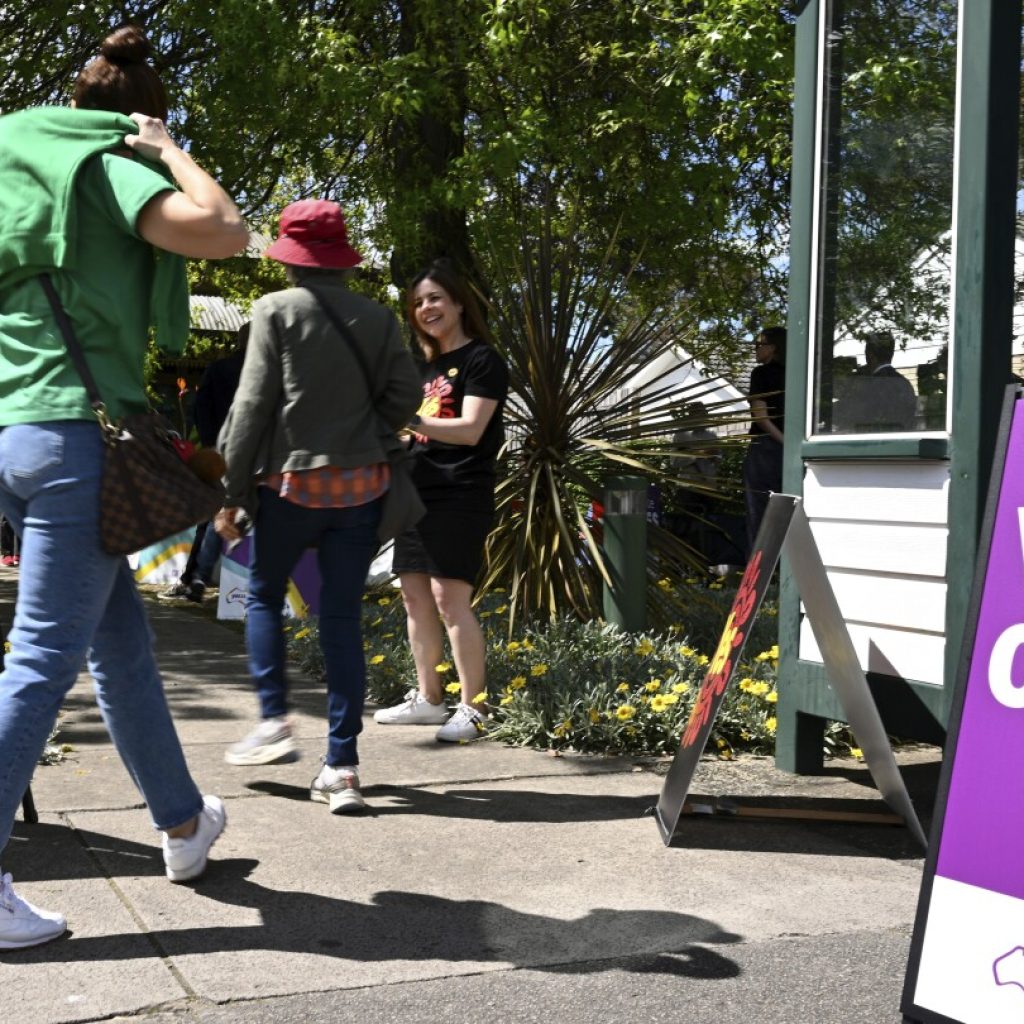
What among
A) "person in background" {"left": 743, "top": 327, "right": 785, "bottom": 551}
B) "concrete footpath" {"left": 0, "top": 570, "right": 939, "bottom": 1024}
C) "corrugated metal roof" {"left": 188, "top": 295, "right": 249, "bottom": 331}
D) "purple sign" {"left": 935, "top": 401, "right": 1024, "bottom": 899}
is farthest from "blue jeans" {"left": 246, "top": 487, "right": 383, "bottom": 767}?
"corrugated metal roof" {"left": 188, "top": 295, "right": 249, "bottom": 331}

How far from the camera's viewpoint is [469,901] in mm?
3631

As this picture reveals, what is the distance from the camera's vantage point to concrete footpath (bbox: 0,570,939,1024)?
2990 millimetres

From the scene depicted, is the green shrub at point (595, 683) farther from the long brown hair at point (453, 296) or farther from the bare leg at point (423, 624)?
the long brown hair at point (453, 296)

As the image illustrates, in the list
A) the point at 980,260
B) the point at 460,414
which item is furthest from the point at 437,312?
the point at 980,260

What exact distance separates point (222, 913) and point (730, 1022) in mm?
1266

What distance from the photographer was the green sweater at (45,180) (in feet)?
10.1

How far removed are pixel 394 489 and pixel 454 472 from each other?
3.33 feet

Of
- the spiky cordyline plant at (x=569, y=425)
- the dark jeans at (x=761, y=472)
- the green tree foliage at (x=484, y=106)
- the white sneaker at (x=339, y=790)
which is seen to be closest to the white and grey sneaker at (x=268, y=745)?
the white sneaker at (x=339, y=790)

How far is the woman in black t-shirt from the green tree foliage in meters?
2.90

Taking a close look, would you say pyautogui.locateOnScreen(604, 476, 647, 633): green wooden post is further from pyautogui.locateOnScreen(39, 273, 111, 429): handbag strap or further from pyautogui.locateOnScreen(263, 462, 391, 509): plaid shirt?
pyautogui.locateOnScreen(39, 273, 111, 429): handbag strap

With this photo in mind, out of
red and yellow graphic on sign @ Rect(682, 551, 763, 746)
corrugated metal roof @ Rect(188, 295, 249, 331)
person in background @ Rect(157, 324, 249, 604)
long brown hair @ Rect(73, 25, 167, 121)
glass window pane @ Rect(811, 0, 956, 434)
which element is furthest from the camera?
corrugated metal roof @ Rect(188, 295, 249, 331)

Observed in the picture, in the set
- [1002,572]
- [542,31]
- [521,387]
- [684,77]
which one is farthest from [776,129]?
[1002,572]

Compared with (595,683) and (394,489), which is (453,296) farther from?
(595,683)

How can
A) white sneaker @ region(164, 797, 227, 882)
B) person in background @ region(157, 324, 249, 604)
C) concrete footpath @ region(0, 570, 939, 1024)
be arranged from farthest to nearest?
1. person in background @ region(157, 324, 249, 604)
2. white sneaker @ region(164, 797, 227, 882)
3. concrete footpath @ region(0, 570, 939, 1024)
